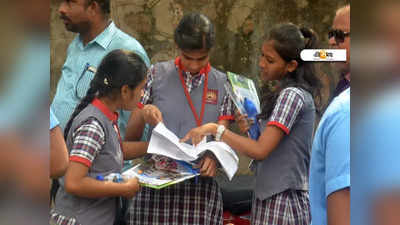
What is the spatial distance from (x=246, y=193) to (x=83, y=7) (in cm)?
96

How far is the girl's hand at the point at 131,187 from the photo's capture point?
2.25m

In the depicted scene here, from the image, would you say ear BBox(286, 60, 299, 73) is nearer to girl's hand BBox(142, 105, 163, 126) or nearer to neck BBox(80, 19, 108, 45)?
girl's hand BBox(142, 105, 163, 126)

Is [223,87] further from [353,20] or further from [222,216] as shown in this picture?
[353,20]

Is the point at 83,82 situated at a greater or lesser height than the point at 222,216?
greater

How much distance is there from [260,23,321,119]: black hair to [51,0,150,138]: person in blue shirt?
0.50 meters

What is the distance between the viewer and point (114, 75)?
2240 mm

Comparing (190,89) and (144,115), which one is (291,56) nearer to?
(190,89)

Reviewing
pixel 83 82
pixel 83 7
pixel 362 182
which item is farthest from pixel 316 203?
pixel 83 7

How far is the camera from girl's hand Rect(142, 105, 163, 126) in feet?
7.49

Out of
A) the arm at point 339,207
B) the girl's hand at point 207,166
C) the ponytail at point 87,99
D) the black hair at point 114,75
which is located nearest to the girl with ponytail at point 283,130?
the girl's hand at point 207,166

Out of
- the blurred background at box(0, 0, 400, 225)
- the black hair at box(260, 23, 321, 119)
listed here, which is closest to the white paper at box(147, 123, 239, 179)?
the black hair at box(260, 23, 321, 119)

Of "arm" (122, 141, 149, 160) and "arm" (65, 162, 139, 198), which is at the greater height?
"arm" (122, 141, 149, 160)

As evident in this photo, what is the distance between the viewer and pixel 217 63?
2293 millimetres

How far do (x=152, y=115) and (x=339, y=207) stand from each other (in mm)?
784
